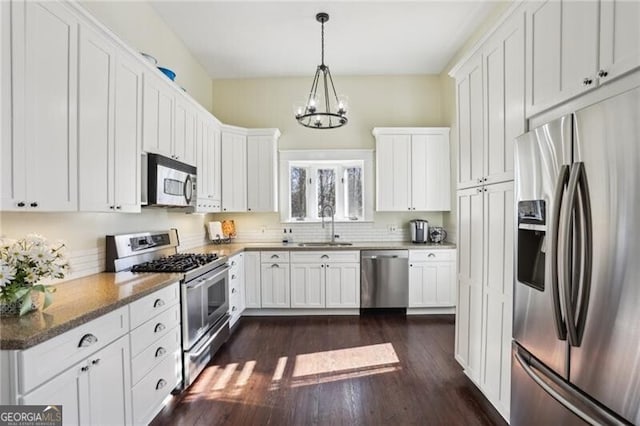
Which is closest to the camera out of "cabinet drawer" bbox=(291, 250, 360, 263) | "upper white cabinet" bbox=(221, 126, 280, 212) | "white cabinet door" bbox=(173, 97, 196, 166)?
"white cabinet door" bbox=(173, 97, 196, 166)

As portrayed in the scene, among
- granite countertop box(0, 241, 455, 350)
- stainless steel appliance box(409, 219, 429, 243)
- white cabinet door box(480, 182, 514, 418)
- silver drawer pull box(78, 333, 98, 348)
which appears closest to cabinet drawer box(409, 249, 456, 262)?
stainless steel appliance box(409, 219, 429, 243)

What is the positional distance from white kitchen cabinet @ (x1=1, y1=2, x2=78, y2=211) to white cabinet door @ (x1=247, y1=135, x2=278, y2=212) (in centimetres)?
269

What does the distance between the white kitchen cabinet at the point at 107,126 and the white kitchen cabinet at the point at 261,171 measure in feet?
6.82

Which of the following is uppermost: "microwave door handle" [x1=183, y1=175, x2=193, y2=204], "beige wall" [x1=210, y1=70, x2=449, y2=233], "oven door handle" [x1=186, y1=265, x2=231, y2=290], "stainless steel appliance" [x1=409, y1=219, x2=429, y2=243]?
"beige wall" [x1=210, y1=70, x2=449, y2=233]

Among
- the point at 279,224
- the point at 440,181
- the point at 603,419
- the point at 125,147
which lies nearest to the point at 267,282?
the point at 279,224

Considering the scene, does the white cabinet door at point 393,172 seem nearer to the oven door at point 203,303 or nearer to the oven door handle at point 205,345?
the oven door at point 203,303

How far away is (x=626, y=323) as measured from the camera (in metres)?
1.12

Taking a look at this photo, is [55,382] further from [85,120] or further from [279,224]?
[279,224]

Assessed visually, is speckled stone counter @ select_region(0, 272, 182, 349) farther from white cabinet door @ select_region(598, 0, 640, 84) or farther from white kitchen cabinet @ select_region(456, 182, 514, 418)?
white cabinet door @ select_region(598, 0, 640, 84)

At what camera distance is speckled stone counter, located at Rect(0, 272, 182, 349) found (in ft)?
3.97

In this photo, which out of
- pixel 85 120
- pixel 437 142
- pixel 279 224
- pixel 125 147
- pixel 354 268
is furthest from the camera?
pixel 279 224

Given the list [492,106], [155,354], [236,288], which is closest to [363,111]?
[492,106]

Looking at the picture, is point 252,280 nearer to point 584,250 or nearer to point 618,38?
point 584,250

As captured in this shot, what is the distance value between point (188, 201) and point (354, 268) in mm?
2173
